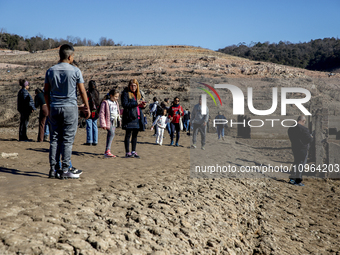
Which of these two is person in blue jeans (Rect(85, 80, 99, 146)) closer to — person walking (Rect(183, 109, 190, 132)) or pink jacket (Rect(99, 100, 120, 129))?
pink jacket (Rect(99, 100, 120, 129))

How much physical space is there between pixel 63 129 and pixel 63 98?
1.46 ft

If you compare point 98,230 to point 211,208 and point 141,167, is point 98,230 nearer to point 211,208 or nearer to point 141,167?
point 211,208

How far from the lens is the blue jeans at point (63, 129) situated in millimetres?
4285

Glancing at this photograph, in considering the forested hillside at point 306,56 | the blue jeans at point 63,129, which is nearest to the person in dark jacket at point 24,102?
the blue jeans at point 63,129

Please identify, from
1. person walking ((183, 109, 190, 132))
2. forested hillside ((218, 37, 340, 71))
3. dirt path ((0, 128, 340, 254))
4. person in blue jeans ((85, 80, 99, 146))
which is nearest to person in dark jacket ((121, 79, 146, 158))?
dirt path ((0, 128, 340, 254))

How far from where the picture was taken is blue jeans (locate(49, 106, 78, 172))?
4.29m

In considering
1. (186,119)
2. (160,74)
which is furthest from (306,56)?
(186,119)

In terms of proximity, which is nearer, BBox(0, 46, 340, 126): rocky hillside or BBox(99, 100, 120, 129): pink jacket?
BBox(99, 100, 120, 129): pink jacket

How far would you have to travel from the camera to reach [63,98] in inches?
169

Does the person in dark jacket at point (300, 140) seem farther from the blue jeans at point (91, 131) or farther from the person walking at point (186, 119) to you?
the person walking at point (186, 119)

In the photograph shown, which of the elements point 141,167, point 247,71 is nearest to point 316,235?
point 141,167

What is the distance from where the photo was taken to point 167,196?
4.59 meters

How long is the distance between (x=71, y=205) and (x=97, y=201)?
0.37 meters

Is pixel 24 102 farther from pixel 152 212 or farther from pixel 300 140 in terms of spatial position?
pixel 300 140
